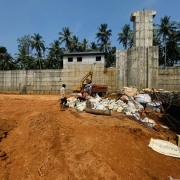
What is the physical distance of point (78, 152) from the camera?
14.1 ft

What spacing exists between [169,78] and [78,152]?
13.5 metres

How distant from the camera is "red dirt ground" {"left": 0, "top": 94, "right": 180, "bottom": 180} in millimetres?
3570

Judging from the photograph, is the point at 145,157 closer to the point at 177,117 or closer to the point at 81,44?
the point at 177,117

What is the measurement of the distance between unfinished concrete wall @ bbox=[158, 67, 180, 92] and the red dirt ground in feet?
31.1

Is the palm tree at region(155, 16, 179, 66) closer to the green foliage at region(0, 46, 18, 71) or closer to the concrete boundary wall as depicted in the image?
the concrete boundary wall

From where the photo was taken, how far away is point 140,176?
3.65 metres

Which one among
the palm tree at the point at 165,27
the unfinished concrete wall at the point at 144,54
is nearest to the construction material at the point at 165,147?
the unfinished concrete wall at the point at 144,54

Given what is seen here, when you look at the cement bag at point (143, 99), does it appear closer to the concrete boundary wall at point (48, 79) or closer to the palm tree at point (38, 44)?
the concrete boundary wall at point (48, 79)

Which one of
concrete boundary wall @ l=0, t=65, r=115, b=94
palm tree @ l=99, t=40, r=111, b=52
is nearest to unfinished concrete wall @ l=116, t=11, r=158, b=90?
concrete boundary wall @ l=0, t=65, r=115, b=94

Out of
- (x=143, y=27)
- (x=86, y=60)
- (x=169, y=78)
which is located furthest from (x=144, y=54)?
(x=86, y=60)

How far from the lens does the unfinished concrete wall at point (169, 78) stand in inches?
579

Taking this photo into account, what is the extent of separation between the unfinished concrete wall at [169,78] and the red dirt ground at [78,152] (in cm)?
948

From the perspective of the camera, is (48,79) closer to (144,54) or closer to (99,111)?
(144,54)

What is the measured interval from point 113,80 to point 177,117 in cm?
937
